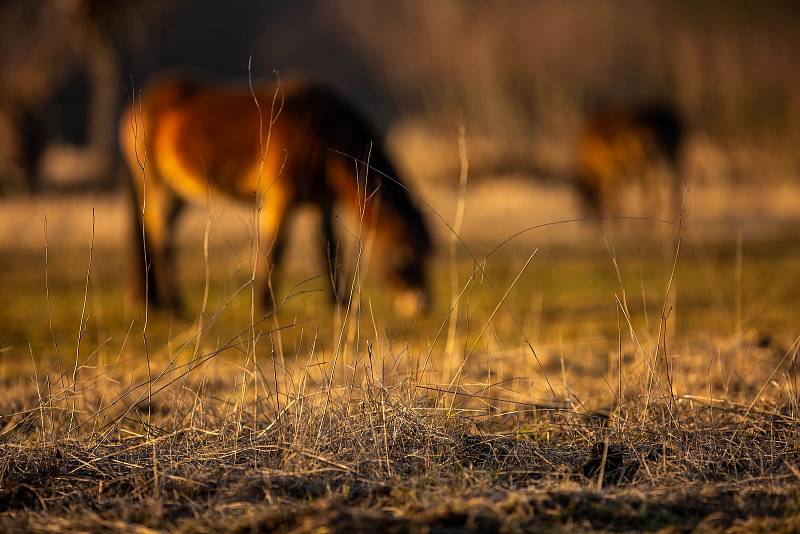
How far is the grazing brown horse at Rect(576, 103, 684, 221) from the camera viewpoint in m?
14.0

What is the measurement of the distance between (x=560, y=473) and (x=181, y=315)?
513 centimetres

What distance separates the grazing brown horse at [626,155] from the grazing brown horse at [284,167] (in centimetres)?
838

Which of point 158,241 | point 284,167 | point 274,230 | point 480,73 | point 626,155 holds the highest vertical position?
point 480,73

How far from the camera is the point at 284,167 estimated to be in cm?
646

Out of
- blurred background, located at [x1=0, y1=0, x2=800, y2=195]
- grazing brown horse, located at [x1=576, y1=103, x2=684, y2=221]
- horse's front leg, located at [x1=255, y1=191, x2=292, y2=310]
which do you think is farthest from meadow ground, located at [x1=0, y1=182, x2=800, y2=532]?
grazing brown horse, located at [x1=576, y1=103, x2=684, y2=221]

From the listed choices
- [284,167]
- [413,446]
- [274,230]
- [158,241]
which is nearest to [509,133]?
[158,241]

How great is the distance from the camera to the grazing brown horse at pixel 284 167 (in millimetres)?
6285

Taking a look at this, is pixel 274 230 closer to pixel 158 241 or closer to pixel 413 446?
pixel 158 241

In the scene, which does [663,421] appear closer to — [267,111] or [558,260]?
[267,111]

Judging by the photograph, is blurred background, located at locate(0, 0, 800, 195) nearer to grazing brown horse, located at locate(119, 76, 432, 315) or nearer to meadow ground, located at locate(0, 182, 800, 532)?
grazing brown horse, located at locate(119, 76, 432, 315)

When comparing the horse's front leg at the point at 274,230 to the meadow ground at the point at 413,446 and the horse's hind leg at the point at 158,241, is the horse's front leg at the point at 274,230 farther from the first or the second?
the meadow ground at the point at 413,446

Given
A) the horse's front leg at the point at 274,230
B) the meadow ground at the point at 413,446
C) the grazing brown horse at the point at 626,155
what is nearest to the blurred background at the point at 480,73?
the horse's front leg at the point at 274,230

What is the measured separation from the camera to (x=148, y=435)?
2.51 metres

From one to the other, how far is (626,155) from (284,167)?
939 centimetres
